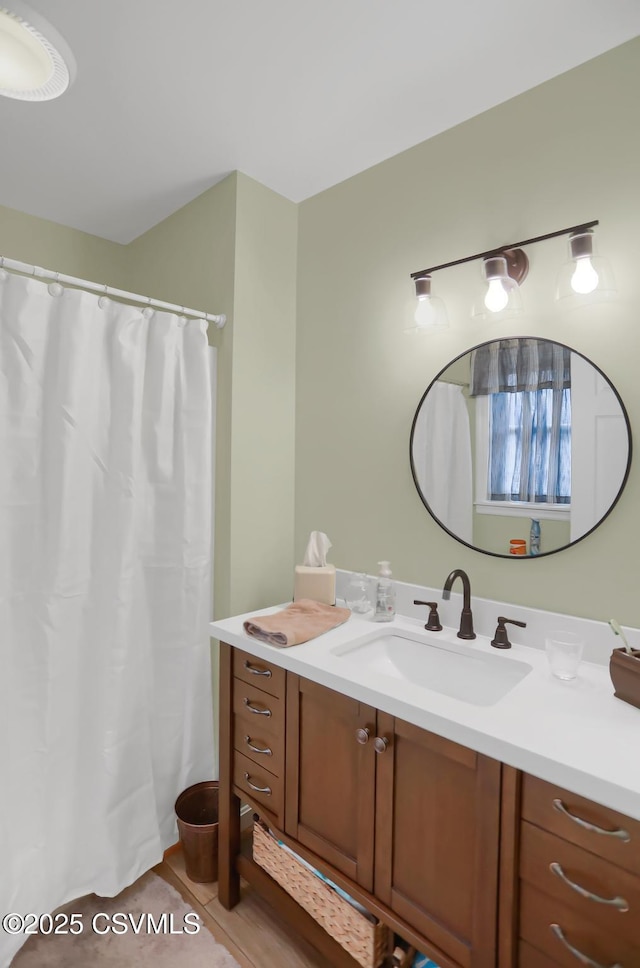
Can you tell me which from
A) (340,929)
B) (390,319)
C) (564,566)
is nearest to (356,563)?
(564,566)

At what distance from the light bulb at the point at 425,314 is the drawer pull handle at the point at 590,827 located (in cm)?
136

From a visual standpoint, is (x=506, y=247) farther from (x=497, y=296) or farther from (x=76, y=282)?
(x=76, y=282)

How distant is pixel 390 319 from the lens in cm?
191

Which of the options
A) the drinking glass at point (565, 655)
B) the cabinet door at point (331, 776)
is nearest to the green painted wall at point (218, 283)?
the cabinet door at point (331, 776)

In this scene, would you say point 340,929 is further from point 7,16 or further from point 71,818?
point 7,16

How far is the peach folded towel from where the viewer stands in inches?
60.2

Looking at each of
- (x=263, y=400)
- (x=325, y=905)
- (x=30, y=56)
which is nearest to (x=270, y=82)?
(x=30, y=56)

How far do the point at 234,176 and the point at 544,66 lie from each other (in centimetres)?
110

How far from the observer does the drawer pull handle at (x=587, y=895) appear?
0.89 m

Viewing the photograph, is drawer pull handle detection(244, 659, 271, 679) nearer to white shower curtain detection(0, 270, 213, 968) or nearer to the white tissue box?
the white tissue box

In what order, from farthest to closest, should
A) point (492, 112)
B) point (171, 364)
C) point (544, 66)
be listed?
1. point (171, 364)
2. point (492, 112)
3. point (544, 66)

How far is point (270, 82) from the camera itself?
60.8 inches

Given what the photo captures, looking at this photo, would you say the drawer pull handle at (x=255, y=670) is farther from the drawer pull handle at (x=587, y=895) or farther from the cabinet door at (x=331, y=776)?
the drawer pull handle at (x=587, y=895)

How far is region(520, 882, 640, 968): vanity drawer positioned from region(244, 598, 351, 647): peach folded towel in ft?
2.56
